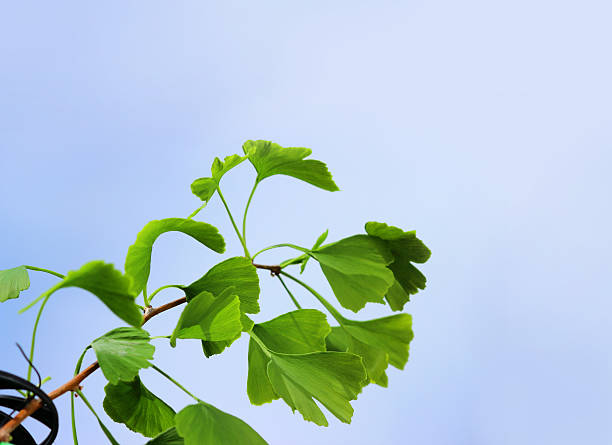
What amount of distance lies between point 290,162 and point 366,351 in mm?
234

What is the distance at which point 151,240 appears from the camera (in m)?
0.50

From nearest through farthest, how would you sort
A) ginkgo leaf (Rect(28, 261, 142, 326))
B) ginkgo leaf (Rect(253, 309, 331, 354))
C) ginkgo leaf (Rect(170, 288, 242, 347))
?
ginkgo leaf (Rect(28, 261, 142, 326)) → ginkgo leaf (Rect(170, 288, 242, 347)) → ginkgo leaf (Rect(253, 309, 331, 354))

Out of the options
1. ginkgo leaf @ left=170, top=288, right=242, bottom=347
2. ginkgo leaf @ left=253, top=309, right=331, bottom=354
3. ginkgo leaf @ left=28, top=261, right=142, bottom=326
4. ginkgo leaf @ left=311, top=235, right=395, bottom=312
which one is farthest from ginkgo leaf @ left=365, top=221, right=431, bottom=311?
ginkgo leaf @ left=28, top=261, right=142, bottom=326

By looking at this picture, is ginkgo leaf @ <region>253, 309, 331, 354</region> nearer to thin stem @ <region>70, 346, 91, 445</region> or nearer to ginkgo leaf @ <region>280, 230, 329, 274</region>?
ginkgo leaf @ <region>280, 230, 329, 274</region>

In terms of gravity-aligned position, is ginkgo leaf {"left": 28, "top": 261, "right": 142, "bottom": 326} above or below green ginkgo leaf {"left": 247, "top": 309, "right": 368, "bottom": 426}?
above

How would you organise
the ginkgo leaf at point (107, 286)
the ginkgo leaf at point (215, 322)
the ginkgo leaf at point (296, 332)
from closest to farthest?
the ginkgo leaf at point (107, 286) → the ginkgo leaf at point (215, 322) → the ginkgo leaf at point (296, 332)

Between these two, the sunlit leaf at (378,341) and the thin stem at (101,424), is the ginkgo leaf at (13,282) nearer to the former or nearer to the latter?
the thin stem at (101,424)

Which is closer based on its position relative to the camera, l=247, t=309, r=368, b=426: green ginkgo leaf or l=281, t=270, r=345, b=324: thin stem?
l=247, t=309, r=368, b=426: green ginkgo leaf

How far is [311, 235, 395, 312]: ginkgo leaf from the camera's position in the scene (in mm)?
605

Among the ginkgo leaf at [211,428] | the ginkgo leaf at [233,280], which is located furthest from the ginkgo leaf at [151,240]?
the ginkgo leaf at [211,428]

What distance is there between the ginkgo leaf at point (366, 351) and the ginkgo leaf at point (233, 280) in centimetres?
14

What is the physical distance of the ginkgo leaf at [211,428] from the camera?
0.41 m

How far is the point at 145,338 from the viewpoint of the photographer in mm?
432

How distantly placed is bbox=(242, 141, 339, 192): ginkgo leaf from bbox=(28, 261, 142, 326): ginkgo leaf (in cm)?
31
